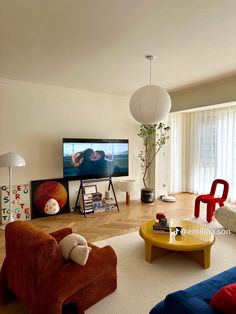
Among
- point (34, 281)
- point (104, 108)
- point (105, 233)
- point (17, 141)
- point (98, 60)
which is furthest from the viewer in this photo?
point (104, 108)

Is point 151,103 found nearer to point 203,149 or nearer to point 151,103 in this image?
point 151,103

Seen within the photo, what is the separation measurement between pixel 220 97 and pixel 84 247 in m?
3.90

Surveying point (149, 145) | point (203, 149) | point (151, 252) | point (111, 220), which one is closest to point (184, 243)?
point (151, 252)

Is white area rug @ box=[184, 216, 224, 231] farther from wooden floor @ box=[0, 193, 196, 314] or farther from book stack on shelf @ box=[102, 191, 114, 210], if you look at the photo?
book stack on shelf @ box=[102, 191, 114, 210]

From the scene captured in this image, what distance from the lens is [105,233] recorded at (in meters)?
3.50

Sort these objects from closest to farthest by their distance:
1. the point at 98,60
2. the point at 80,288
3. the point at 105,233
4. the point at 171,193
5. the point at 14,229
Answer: the point at 80,288
the point at 14,229
the point at 98,60
the point at 105,233
the point at 171,193

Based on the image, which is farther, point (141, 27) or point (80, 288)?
point (141, 27)

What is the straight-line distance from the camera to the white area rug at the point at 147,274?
195cm

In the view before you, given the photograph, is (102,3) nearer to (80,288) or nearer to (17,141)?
(80,288)

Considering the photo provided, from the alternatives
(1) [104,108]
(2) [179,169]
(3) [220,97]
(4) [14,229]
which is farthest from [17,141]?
(2) [179,169]

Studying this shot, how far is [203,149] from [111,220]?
3241 mm

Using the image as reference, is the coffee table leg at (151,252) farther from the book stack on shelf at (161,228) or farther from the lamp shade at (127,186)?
the lamp shade at (127,186)

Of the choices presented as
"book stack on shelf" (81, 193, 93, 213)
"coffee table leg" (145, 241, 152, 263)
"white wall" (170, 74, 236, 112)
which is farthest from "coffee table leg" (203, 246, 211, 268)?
"white wall" (170, 74, 236, 112)

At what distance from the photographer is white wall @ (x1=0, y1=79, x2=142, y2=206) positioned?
4012mm
